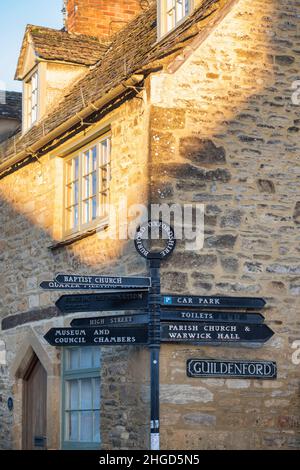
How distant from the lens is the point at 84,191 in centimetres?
1439

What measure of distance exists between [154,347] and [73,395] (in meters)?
3.32

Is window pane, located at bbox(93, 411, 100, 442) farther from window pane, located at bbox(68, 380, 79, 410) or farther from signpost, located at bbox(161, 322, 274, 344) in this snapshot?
signpost, located at bbox(161, 322, 274, 344)

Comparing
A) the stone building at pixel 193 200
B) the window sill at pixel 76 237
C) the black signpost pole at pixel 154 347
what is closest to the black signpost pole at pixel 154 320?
the black signpost pole at pixel 154 347

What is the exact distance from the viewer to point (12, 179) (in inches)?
655

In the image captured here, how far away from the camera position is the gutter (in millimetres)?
12696

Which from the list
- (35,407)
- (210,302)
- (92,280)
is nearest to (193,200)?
(210,302)

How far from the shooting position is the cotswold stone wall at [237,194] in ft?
39.0

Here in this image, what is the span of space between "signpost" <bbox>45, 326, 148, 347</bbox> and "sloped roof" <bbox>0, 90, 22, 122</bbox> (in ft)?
28.8

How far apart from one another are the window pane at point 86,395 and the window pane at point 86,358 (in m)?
0.19

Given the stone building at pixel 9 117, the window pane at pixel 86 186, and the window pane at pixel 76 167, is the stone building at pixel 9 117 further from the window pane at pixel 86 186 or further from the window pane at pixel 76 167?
the window pane at pixel 86 186

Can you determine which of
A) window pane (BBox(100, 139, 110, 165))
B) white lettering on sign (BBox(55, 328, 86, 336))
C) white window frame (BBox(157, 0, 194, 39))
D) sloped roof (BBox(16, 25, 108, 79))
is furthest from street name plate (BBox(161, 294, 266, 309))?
sloped roof (BBox(16, 25, 108, 79))

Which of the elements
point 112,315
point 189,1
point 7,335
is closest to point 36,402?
point 7,335

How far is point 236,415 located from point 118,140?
3805 mm

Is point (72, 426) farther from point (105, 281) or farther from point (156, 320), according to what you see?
point (105, 281)
